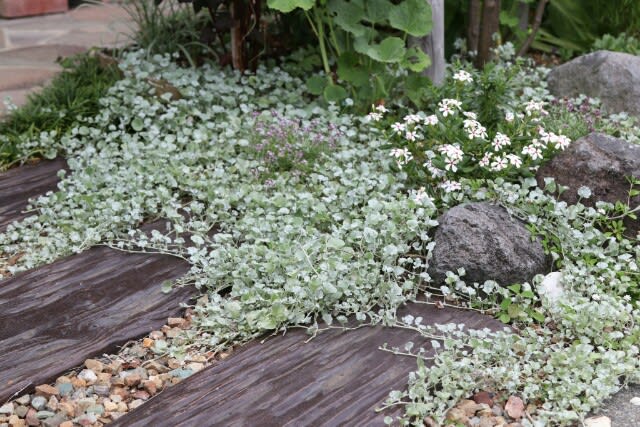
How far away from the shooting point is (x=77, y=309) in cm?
296

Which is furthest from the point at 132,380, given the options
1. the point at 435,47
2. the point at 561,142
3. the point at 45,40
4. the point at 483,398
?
the point at 45,40

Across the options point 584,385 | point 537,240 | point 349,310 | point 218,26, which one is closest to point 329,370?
point 349,310

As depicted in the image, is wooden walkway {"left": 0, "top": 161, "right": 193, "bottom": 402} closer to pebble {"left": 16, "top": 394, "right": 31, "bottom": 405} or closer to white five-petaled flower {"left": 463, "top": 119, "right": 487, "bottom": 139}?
pebble {"left": 16, "top": 394, "right": 31, "bottom": 405}

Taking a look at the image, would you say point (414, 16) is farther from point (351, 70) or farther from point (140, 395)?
point (140, 395)

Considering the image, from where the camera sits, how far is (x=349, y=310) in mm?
2832

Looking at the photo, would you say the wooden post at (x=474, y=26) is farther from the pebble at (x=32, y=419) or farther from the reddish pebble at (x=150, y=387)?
the pebble at (x=32, y=419)

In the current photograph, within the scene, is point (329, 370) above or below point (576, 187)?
below

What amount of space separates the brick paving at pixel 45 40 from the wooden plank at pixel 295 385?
2844 millimetres

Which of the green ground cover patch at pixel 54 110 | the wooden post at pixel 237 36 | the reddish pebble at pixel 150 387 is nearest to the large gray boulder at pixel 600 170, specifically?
the reddish pebble at pixel 150 387

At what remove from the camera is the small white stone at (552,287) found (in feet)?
9.56

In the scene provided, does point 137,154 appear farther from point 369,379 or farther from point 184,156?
point 369,379

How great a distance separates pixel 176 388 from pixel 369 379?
1.97ft

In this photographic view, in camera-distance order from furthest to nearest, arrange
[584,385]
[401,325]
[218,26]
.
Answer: [218,26], [401,325], [584,385]

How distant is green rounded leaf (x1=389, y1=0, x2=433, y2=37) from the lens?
13.9ft
